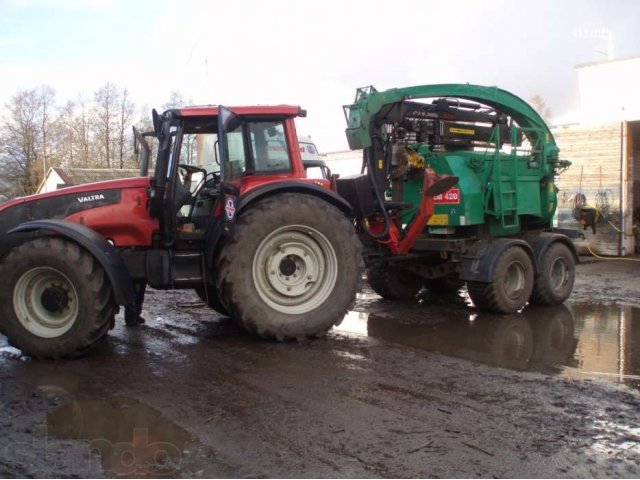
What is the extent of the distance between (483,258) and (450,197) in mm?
998

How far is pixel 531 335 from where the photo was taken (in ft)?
23.7

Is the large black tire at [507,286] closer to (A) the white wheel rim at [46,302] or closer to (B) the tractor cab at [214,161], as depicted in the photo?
(B) the tractor cab at [214,161]

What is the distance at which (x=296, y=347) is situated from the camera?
6082 millimetres

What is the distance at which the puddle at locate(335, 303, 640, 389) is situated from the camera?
5.91 meters

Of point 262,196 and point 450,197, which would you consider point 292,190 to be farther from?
point 450,197

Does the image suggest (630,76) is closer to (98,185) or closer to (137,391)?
(98,185)

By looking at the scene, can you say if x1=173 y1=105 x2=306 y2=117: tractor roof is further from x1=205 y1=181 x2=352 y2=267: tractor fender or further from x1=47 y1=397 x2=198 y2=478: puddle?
x1=47 y1=397 x2=198 y2=478: puddle

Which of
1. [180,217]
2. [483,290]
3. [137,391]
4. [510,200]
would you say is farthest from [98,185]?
[510,200]

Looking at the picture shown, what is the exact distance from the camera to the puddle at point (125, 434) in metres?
3.44

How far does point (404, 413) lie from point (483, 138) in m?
6.10

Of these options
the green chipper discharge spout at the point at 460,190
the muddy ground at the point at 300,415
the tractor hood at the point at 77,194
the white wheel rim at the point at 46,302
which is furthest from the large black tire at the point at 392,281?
the white wheel rim at the point at 46,302

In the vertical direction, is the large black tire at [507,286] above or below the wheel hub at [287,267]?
below

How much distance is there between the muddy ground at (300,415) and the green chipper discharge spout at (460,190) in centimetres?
234

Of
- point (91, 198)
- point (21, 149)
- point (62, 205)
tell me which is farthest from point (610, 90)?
point (21, 149)
